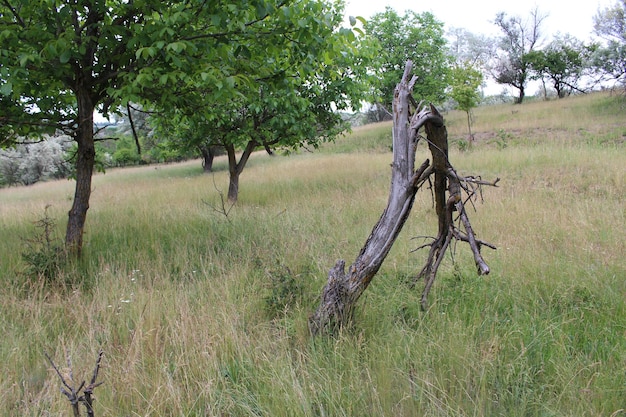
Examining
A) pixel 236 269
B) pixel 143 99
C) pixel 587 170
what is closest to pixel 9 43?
pixel 143 99

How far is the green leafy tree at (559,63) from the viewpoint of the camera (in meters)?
27.9

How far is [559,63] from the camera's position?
93.5ft

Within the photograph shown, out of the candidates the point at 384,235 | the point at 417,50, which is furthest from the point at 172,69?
the point at 417,50

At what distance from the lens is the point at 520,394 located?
2199mm

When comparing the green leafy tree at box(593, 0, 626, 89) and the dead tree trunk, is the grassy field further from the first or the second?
the green leafy tree at box(593, 0, 626, 89)

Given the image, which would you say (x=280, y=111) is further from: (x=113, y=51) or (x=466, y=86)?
(x=466, y=86)

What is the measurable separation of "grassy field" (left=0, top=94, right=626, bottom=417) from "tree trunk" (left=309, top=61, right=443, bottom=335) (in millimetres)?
167

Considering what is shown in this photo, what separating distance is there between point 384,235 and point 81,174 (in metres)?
4.16

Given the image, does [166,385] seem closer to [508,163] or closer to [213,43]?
[213,43]

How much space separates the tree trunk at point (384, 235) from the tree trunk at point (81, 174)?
3.62 meters

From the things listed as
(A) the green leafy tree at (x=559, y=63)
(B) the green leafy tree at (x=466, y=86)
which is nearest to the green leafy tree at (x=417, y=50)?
(B) the green leafy tree at (x=466, y=86)

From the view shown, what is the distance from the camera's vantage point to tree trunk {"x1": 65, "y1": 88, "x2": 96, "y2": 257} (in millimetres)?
4734

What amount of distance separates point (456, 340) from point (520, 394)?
17.7 inches

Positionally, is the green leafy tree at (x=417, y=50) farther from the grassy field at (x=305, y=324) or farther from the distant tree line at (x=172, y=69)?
the grassy field at (x=305, y=324)
